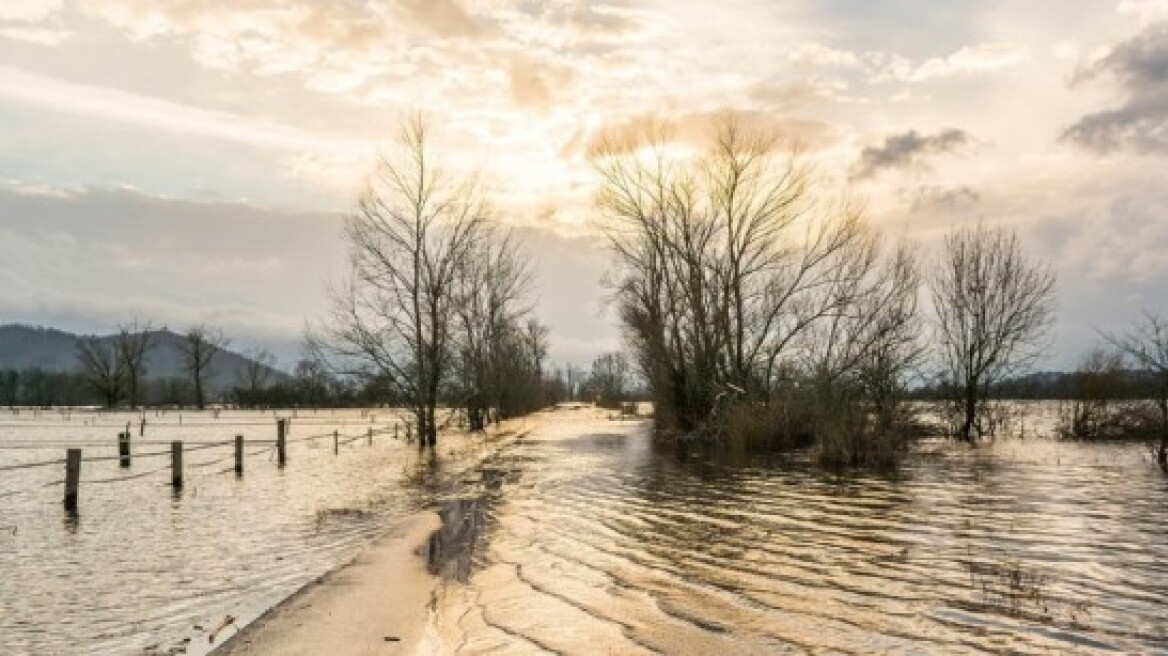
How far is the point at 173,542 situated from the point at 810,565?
28.8 feet

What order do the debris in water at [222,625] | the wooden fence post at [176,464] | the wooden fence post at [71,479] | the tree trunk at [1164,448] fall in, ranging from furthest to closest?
the wooden fence post at [176,464] → the tree trunk at [1164,448] → the wooden fence post at [71,479] → the debris in water at [222,625]

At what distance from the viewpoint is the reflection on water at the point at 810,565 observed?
5.77m

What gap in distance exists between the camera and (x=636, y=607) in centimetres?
666

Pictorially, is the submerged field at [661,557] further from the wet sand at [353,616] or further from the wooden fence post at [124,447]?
the wooden fence post at [124,447]

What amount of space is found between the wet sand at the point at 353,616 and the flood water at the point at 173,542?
0.41 m

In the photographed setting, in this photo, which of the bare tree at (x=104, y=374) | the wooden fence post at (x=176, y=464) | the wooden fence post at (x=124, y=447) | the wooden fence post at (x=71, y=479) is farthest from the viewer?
the bare tree at (x=104, y=374)

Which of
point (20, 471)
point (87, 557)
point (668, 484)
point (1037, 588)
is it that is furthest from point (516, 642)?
point (20, 471)

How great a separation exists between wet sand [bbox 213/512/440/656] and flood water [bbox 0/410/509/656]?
0.41 metres

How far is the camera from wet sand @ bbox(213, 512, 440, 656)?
603 cm

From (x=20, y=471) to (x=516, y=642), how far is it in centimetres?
2377

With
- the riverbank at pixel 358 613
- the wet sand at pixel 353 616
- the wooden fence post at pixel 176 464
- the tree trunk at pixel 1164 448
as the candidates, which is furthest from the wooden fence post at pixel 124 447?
the tree trunk at pixel 1164 448

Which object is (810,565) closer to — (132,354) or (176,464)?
(176,464)

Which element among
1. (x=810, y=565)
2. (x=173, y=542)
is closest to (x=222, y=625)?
(x=810, y=565)

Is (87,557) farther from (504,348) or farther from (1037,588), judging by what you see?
(504,348)
